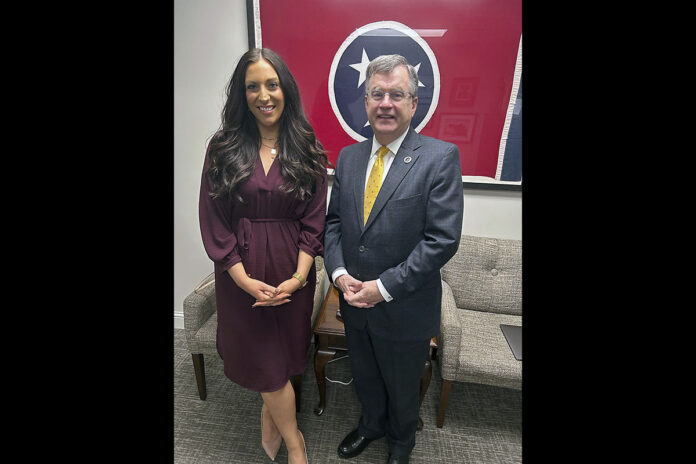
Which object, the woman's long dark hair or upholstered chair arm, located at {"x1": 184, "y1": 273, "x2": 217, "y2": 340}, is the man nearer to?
the woman's long dark hair

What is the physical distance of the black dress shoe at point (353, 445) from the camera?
5.70ft

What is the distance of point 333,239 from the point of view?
4.71 feet

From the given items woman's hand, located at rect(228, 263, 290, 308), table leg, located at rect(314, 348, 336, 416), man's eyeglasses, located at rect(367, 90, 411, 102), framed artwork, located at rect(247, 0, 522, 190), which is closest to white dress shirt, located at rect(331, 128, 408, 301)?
man's eyeglasses, located at rect(367, 90, 411, 102)

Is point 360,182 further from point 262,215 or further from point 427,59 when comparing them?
point 427,59

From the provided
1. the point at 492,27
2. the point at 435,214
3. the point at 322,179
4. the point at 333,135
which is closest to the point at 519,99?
the point at 492,27

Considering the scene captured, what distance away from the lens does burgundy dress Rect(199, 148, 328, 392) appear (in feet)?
4.37

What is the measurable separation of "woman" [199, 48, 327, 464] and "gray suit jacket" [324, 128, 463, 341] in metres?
0.12

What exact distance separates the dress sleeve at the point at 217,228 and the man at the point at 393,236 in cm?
40

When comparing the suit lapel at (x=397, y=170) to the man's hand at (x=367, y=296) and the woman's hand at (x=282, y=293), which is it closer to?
the man's hand at (x=367, y=296)

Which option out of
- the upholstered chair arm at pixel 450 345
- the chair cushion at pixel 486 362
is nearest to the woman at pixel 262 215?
the upholstered chair arm at pixel 450 345

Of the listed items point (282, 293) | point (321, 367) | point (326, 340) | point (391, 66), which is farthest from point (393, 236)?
point (321, 367)

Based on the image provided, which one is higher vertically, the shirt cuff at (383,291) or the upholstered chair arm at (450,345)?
the shirt cuff at (383,291)

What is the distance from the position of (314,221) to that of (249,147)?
0.40 meters

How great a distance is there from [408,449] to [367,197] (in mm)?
1284
